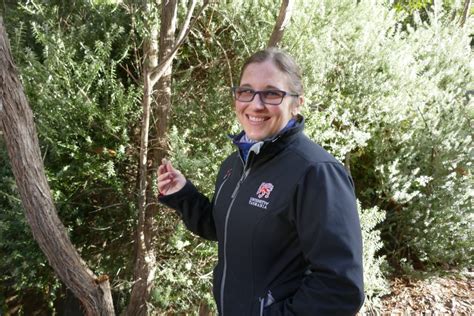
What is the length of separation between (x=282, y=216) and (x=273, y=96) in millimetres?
519

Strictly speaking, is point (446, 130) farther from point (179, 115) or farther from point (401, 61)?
point (179, 115)

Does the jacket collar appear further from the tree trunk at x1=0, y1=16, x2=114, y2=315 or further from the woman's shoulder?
the tree trunk at x1=0, y1=16, x2=114, y2=315

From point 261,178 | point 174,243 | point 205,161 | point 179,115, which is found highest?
point 261,178

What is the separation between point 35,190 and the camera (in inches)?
90.1

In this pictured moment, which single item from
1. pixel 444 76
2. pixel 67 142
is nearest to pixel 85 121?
pixel 67 142

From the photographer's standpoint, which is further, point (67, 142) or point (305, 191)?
point (67, 142)

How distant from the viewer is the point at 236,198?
171cm

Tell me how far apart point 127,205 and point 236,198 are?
2177 mm

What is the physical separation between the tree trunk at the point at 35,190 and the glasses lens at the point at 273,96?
143 cm

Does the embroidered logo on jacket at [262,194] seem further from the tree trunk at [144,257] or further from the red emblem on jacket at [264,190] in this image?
the tree trunk at [144,257]

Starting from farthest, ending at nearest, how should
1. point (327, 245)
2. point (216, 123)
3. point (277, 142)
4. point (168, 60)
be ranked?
point (216, 123)
point (168, 60)
point (277, 142)
point (327, 245)

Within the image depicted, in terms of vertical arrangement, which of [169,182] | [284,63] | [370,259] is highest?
[284,63]

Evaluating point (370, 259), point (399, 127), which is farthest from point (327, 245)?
point (399, 127)

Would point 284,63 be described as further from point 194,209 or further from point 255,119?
point 194,209
